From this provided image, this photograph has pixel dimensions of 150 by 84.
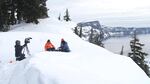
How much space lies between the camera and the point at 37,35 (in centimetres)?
4356

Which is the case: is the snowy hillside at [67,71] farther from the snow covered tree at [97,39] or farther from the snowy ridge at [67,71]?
the snow covered tree at [97,39]

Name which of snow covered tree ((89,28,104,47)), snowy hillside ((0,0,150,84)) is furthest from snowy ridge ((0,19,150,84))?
snow covered tree ((89,28,104,47))

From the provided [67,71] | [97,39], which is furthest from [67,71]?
[97,39]

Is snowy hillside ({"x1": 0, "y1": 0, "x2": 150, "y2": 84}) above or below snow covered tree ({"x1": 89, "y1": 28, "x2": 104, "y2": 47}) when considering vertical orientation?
above

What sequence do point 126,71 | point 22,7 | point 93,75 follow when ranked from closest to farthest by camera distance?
point 93,75 → point 126,71 → point 22,7

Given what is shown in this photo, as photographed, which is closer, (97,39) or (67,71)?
(67,71)

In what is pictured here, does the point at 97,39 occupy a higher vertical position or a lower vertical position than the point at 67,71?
lower

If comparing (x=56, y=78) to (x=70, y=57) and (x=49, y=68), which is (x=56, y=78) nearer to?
(x=49, y=68)

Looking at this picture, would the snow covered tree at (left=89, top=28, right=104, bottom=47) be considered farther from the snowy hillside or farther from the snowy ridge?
the snowy ridge

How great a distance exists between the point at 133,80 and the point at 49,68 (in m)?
5.11

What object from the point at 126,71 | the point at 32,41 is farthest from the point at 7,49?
the point at 126,71

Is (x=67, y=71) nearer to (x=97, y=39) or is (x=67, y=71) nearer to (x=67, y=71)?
(x=67, y=71)

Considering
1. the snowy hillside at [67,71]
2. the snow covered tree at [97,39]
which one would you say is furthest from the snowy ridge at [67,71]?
the snow covered tree at [97,39]

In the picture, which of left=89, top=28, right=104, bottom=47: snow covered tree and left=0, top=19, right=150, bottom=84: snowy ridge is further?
left=89, top=28, right=104, bottom=47: snow covered tree
